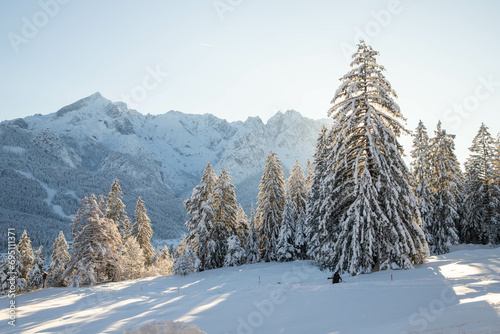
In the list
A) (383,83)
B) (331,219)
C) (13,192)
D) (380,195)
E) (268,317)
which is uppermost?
(13,192)

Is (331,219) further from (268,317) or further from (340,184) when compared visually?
(268,317)

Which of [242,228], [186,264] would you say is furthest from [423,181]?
→ [186,264]

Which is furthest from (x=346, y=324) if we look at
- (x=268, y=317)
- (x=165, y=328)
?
(x=165, y=328)

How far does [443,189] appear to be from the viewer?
100 ft

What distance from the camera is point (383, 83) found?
16906 millimetres

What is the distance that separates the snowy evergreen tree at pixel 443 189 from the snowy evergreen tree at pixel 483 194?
260 centimetres

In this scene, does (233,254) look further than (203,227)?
No

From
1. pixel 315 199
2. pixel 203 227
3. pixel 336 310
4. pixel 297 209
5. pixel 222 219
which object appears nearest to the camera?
pixel 336 310

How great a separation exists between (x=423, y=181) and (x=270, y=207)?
54.4ft

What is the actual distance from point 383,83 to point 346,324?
44.2 ft

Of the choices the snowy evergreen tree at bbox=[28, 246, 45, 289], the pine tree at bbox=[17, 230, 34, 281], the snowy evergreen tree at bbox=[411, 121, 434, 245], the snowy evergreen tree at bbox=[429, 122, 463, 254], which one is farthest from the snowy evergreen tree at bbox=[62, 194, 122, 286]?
the snowy evergreen tree at bbox=[429, 122, 463, 254]

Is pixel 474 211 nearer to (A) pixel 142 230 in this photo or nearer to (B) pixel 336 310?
(B) pixel 336 310

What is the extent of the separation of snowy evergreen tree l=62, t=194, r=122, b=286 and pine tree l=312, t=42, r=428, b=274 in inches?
778

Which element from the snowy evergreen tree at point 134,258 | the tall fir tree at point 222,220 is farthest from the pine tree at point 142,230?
the tall fir tree at point 222,220
